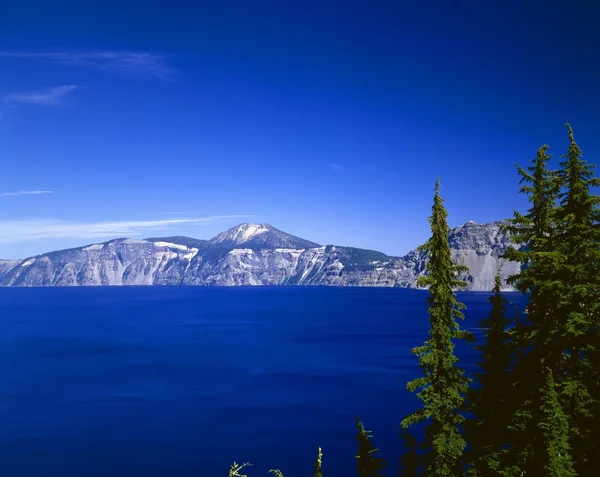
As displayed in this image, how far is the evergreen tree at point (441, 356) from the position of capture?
22984 mm

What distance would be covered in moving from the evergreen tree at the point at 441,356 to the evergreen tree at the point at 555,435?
4255mm

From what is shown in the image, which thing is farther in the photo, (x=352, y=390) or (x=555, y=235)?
(x=352, y=390)

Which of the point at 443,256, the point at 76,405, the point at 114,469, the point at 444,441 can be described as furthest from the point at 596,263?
the point at 76,405

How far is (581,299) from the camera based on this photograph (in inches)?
809

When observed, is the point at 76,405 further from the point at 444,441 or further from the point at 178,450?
the point at 444,441

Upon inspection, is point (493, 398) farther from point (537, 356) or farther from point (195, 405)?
point (195, 405)

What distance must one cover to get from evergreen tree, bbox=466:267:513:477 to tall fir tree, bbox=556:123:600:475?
143 inches

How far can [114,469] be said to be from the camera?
5950 centimetres

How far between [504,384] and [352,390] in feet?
248

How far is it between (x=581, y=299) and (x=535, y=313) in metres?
2.11

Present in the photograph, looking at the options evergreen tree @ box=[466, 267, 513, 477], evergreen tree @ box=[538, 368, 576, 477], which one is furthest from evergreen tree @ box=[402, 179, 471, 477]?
evergreen tree @ box=[538, 368, 576, 477]

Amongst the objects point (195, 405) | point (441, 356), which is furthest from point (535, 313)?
point (195, 405)

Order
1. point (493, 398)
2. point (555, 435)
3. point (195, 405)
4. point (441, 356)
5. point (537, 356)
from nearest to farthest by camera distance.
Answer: point (555, 435)
point (537, 356)
point (441, 356)
point (493, 398)
point (195, 405)

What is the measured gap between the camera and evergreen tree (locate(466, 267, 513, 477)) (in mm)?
24406
